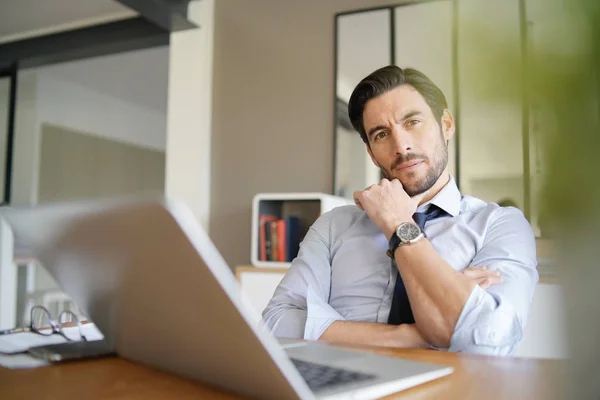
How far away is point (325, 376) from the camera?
1.96 ft

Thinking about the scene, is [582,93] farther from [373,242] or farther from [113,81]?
[113,81]

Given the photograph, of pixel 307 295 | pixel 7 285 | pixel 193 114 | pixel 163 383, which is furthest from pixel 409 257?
pixel 7 285

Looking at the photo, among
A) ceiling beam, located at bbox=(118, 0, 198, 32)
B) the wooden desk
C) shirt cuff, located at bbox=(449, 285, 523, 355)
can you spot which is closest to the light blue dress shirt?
shirt cuff, located at bbox=(449, 285, 523, 355)

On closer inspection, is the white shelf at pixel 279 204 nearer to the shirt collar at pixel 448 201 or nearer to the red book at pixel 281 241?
the red book at pixel 281 241

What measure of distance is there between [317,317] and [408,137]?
51cm

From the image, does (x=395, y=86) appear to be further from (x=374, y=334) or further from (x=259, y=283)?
(x=259, y=283)

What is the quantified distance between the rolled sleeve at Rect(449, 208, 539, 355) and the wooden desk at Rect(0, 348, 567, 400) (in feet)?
0.84

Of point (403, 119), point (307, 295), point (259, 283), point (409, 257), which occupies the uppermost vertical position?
point (403, 119)

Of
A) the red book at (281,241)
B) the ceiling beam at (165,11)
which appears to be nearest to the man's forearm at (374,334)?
the red book at (281,241)

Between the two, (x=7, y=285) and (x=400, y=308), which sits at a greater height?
(x=400, y=308)

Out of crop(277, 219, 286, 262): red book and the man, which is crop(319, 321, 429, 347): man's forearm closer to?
the man

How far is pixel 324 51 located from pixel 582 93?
313 centimetres

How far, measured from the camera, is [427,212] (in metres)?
1.35

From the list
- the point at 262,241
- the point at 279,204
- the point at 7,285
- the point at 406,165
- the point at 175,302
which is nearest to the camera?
the point at 175,302
